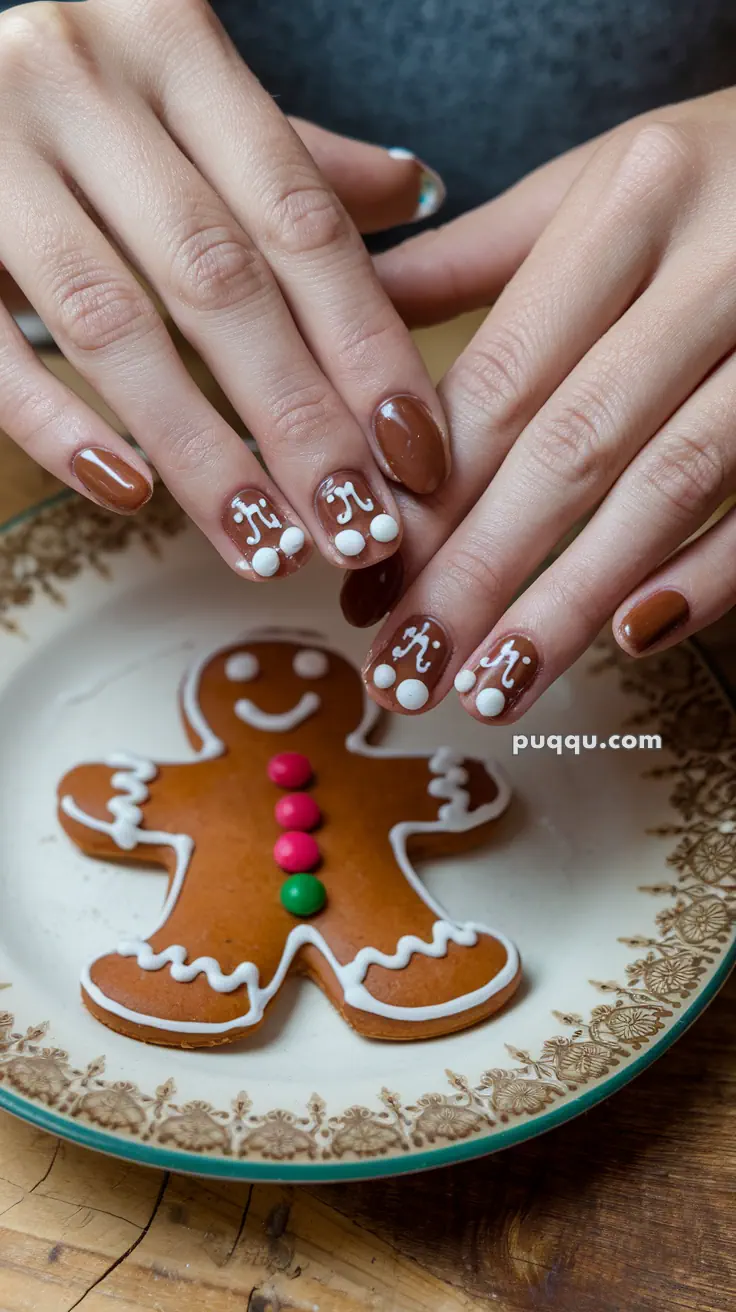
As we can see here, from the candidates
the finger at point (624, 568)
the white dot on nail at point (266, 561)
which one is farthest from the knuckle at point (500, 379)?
the white dot on nail at point (266, 561)

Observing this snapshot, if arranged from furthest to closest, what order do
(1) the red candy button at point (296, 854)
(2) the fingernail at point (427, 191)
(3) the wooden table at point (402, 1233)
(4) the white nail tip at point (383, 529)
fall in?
1. (2) the fingernail at point (427, 191)
2. (1) the red candy button at point (296, 854)
3. (4) the white nail tip at point (383, 529)
4. (3) the wooden table at point (402, 1233)

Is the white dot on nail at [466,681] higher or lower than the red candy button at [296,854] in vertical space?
higher

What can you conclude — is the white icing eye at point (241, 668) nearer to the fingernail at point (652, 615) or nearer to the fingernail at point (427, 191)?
the fingernail at point (652, 615)

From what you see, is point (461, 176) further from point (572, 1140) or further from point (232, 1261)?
point (232, 1261)

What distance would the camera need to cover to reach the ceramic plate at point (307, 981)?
77cm

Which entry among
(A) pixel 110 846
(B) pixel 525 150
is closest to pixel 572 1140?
(A) pixel 110 846

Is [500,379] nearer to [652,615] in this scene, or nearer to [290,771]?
[652,615]

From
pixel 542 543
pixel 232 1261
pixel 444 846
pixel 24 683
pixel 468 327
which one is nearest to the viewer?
pixel 232 1261

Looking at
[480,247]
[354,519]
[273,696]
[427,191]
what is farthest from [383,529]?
[427,191]

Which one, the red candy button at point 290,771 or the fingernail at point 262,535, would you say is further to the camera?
the red candy button at point 290,771

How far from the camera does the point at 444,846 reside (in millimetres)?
1022

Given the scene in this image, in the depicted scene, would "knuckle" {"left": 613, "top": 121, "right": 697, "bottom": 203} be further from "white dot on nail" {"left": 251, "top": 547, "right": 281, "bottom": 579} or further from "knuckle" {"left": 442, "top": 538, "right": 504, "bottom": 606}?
"white dot on nail" {"left": 251, "top": 547, "right": 281, "bottom": 579}

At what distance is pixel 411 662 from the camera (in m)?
0.89

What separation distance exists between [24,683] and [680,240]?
2.59ft
